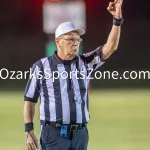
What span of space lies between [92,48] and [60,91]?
96.6 inches

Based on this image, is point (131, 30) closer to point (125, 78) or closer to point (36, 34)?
point (125, 78)

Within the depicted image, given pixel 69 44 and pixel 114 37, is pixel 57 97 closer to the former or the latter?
pixel 69 44

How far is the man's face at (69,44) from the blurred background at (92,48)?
1.95 m

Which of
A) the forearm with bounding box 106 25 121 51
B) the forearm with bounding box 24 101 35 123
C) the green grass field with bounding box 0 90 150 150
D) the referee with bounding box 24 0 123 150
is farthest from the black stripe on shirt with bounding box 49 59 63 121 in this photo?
the green grass field with bounding box 0 90 150 150

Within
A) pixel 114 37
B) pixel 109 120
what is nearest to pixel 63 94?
pixel 114 37

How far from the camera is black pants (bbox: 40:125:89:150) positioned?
2.79 metres

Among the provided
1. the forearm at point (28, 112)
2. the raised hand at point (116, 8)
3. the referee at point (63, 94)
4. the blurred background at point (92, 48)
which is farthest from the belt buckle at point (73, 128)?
the blurred background at point (92, 48)

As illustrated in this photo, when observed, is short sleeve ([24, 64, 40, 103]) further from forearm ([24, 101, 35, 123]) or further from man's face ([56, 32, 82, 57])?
man's face ([56, 32, 82, 57])

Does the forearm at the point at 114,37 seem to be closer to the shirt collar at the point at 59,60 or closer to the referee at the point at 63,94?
the referee at the point at 63,94

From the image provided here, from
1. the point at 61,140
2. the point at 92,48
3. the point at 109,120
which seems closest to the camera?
the point at 61,140

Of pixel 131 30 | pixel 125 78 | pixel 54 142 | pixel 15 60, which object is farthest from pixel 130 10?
pixel 54 142

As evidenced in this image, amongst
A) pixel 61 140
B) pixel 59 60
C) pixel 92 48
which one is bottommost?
pixel 61 140

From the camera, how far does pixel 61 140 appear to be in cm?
279

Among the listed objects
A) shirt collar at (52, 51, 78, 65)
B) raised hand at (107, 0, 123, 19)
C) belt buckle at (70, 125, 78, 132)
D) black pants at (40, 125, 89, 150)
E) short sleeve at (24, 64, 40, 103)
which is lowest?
black pants at (40, 125, 89, 150)
